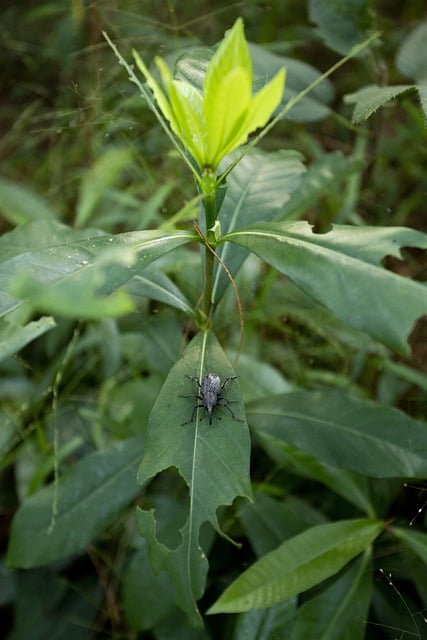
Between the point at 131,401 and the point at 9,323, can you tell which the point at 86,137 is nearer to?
the point at 131,401

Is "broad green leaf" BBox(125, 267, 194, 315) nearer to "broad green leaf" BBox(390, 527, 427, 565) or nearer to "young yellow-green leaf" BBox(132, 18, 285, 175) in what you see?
"young yellow-green leaf" BBox(132, 18, 285, 175)

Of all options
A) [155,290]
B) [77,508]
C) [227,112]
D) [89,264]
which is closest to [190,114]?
[227,112]

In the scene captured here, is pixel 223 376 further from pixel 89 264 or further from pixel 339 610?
pixel 339 610

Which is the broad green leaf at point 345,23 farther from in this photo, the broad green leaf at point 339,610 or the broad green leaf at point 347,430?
the broad green leaf at point 339,610

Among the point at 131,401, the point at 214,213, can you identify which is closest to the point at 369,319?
the point at 214,213

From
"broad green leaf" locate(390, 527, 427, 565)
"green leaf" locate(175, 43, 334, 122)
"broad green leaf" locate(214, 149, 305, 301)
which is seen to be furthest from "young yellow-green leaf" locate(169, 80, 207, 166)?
"broad green leaf" locate(390, 527, 427, 565)

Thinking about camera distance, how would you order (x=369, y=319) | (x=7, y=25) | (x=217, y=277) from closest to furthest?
1. (x=369, y=319)
2. (x=217, y=277)
3. (x=7, y=25)

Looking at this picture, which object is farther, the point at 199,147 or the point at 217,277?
the point at 217,277
